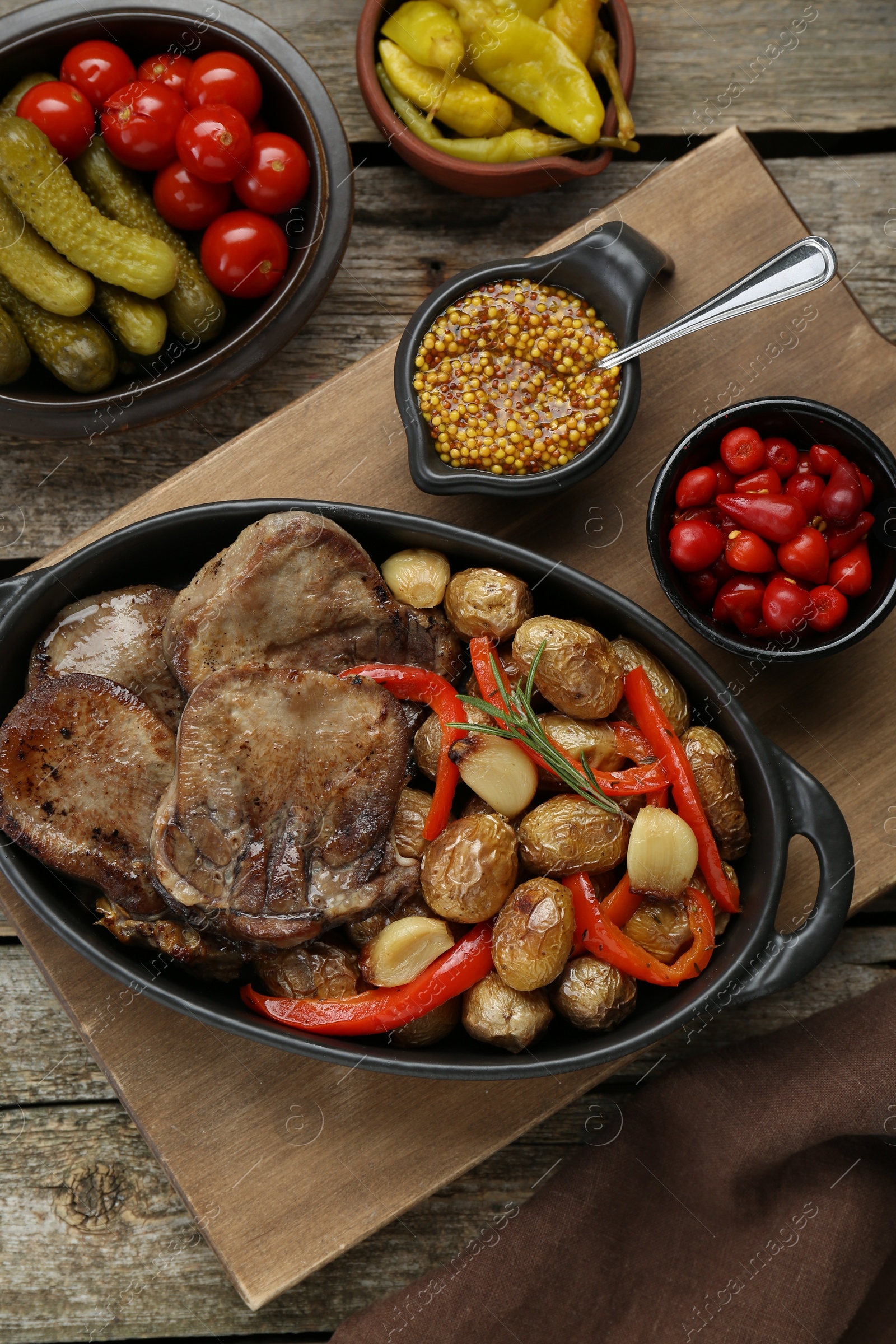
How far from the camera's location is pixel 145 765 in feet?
6.71

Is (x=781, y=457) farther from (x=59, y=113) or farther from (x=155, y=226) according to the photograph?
(x=59, y=113)

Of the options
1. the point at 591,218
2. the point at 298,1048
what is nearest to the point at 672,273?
the point at 591,218

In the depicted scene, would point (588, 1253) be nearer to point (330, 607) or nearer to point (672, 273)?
point (330, 607)

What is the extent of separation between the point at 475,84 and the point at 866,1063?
2.75 metres

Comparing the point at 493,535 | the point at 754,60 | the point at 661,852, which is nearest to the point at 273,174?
the point at 493,535

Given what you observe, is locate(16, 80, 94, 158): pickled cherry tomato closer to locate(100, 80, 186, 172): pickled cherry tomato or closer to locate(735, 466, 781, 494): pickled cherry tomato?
locate(100, 80, 186, 172): pickled cherry tomato

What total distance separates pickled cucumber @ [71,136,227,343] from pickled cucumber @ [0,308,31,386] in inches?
14.5

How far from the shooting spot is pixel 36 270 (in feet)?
7.62

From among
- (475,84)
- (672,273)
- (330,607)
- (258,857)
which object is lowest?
(258,857)

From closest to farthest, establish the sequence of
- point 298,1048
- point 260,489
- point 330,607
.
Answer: point 298,1048, point 330,607, point 260,489

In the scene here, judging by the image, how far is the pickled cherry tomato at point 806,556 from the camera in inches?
84.9

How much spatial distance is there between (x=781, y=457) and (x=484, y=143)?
1.17m

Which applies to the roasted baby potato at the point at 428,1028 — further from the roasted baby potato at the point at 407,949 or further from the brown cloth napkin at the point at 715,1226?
the brown cloth napkin at the point at 715,1226

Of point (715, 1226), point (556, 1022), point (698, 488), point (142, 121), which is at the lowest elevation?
point (715, 1226)
